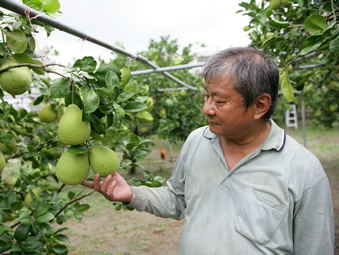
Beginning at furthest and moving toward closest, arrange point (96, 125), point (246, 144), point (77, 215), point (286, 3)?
point (286, 3), point (77, 215), point (246, 144), point (96, 125)

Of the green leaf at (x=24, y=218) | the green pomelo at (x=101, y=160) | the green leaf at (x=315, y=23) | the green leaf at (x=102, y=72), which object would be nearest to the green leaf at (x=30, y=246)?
the green leaf at (x=24, y=218)

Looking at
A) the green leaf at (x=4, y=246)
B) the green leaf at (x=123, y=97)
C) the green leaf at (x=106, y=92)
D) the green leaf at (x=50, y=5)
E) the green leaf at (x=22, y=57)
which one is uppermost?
the green leaf at (x=50, y=5)

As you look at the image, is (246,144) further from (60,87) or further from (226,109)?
(60,87)

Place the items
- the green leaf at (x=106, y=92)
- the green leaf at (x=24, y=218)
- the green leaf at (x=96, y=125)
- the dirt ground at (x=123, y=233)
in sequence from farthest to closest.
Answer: the dirt ground at (x=123, y=233), the green leaf at (x=24, y=218), the green leaf at (x=96, y=125), the green leaf at (x=106, y=92)

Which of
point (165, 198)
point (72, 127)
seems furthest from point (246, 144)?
point (72, 127)

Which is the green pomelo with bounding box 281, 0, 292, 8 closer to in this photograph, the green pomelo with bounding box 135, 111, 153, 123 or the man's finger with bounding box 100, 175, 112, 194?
the green pomelo with bounding box 135, 111, 153, 123

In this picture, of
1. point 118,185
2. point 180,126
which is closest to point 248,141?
point 118,185

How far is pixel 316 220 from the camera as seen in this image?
933 mm

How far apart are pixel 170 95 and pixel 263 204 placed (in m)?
3.95

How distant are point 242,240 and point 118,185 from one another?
23.0 inches

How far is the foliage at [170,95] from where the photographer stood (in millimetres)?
4758

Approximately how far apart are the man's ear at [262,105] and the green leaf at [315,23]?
32cm

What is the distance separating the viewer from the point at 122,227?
378cm

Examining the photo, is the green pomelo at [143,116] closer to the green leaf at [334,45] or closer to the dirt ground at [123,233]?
the green leaf at [334,45]
